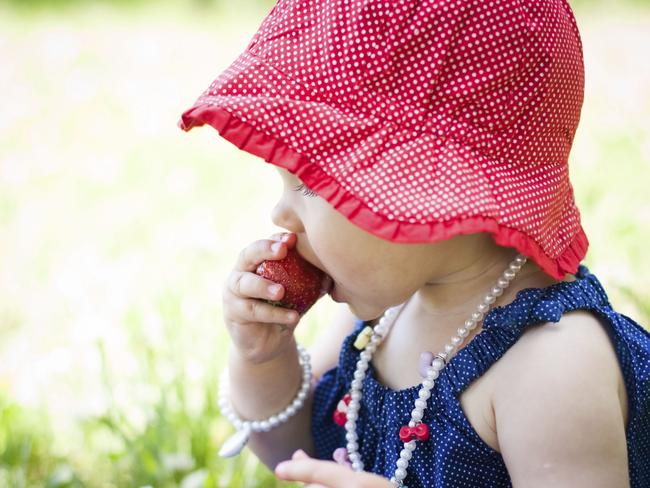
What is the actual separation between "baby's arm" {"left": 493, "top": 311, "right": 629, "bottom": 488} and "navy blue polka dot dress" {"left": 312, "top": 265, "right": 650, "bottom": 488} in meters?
0.04

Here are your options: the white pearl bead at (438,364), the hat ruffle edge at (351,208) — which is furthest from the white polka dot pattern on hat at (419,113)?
the white pearl bead at (438,364)

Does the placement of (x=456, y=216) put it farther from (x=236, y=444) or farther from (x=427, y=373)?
(x=236, y=444)

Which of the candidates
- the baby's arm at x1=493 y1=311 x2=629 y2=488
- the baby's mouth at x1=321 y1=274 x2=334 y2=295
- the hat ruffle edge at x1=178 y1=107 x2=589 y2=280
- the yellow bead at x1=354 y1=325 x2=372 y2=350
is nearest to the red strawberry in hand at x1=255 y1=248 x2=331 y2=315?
the baby's mouth at x1=321 y1=274 x2=334 y2=295

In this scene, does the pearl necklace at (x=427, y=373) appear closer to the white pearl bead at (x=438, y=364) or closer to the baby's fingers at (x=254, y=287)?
the white pearl bead at (x=438, y=364)

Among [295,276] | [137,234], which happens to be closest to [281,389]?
[295,276]

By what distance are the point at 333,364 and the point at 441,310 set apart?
408mm

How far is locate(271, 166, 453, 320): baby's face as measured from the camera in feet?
3.88

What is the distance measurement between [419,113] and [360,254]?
Answer: 219mm

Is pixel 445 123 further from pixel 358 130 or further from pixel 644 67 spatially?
pixel 644 67

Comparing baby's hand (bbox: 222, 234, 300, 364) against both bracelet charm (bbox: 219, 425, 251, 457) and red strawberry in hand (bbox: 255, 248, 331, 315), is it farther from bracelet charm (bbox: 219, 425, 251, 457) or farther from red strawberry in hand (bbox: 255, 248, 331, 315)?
bracelet charm (bbox: 219, 425, 251, 457)

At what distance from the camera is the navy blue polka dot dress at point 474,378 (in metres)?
1.22

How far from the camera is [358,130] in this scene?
1.13 metres

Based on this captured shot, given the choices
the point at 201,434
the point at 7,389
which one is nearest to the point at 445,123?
the point at 201,434

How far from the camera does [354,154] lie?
1.12m
